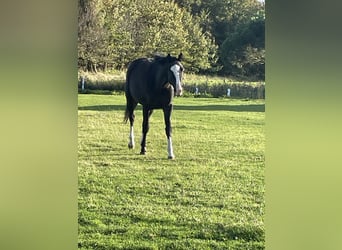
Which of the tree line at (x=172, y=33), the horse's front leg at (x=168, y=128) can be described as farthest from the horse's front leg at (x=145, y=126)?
the tree line at (x=172, y=33)

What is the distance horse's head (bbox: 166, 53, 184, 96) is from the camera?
Answer: 134 inches

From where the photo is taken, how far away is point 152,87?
351cm

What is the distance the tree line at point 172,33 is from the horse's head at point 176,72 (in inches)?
1.7

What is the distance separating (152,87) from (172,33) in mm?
367

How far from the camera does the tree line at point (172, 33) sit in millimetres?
3305

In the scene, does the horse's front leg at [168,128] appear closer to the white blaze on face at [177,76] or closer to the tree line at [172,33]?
the white blaze on face at [177,76]

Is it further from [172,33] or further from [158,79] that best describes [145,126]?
[172,33]

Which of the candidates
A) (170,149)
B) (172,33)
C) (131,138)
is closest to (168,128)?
(170,149)
